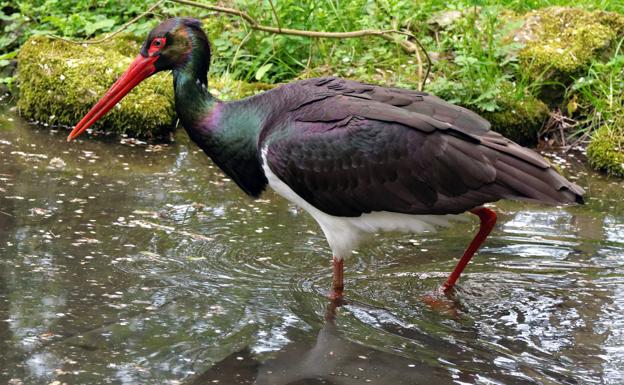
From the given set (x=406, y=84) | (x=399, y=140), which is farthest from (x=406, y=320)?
(x=406, y=84)

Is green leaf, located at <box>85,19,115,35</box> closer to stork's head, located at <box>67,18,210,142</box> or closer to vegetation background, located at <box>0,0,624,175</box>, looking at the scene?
vegetation background, located at <box>0,0,624,175</box>

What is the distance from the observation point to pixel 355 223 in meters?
5.64

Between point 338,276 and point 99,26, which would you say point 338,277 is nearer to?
point 338,276

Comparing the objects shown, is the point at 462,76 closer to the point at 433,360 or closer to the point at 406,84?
the point at 406,84

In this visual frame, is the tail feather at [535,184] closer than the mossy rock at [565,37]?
Yes

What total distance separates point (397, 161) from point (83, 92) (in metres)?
3.73

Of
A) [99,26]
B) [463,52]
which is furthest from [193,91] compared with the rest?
[99,26]

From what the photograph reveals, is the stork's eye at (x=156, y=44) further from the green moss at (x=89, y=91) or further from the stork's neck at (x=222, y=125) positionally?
the green moss at (x=89, y=91)

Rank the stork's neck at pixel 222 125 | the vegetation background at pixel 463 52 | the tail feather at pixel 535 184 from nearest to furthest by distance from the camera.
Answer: the tail feather at pixel 535 184, the stork's neck at pixel 222 125, the vegetation background at pixel 463 52

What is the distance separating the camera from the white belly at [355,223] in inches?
220

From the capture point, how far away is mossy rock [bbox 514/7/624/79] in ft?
28.3

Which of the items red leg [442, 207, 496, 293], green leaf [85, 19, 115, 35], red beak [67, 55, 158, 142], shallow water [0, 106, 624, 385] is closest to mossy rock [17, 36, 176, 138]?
green leaf [85, 19, 115, 35]

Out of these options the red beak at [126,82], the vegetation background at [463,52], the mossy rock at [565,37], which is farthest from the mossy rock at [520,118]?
the red beak at [126,82]

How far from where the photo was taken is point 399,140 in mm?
5375
